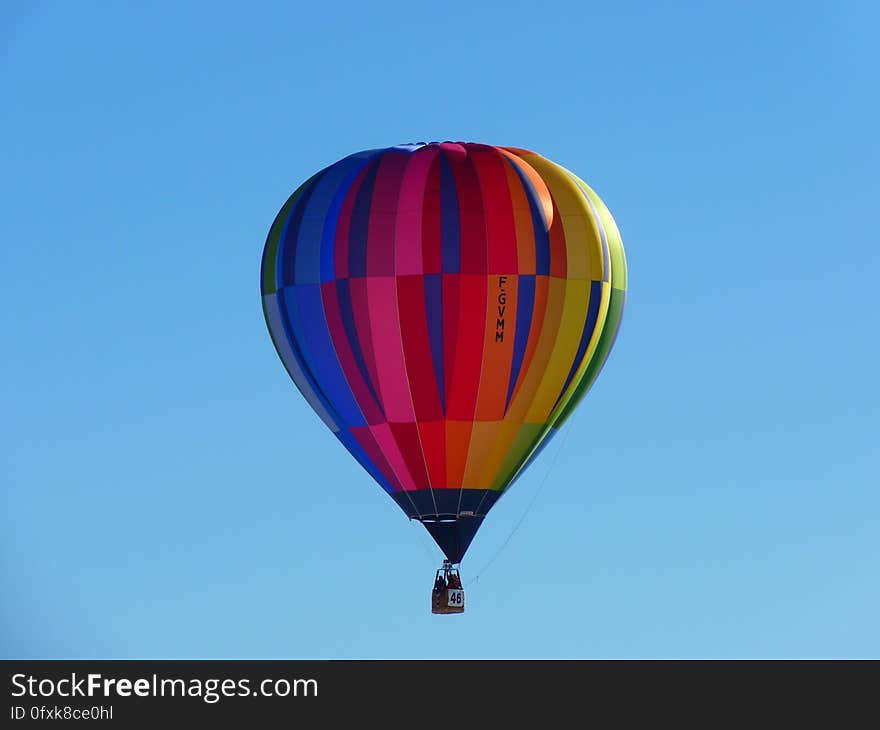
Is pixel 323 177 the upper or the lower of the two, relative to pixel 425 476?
upper

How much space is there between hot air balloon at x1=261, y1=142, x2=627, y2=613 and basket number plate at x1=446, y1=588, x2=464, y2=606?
64 mm

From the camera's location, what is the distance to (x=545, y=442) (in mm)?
87500

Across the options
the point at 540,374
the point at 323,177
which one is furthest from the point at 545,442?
the point at 323,177

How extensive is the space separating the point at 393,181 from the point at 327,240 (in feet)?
5.93

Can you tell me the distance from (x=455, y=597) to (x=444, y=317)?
18.5 feet

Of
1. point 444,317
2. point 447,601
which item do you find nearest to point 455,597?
point 447,601

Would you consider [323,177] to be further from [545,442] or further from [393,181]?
[545,442]

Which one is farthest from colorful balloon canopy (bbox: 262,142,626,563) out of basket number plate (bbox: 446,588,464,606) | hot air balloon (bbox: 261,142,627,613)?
basket number plate (bbox: 446,588,464,606)

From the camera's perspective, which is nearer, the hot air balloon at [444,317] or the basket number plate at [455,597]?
the basket number plate at [455,597]

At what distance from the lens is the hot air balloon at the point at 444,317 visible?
85.9 meters

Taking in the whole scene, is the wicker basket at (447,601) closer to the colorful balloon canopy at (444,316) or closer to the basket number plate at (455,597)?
the basket number plate at (455,597)

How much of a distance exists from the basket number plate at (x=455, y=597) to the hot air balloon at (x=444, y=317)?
2.5 inches

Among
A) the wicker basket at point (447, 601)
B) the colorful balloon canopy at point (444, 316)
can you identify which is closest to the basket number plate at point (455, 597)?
the wicker basket at point (447, 601)

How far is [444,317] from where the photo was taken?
85.8 m
